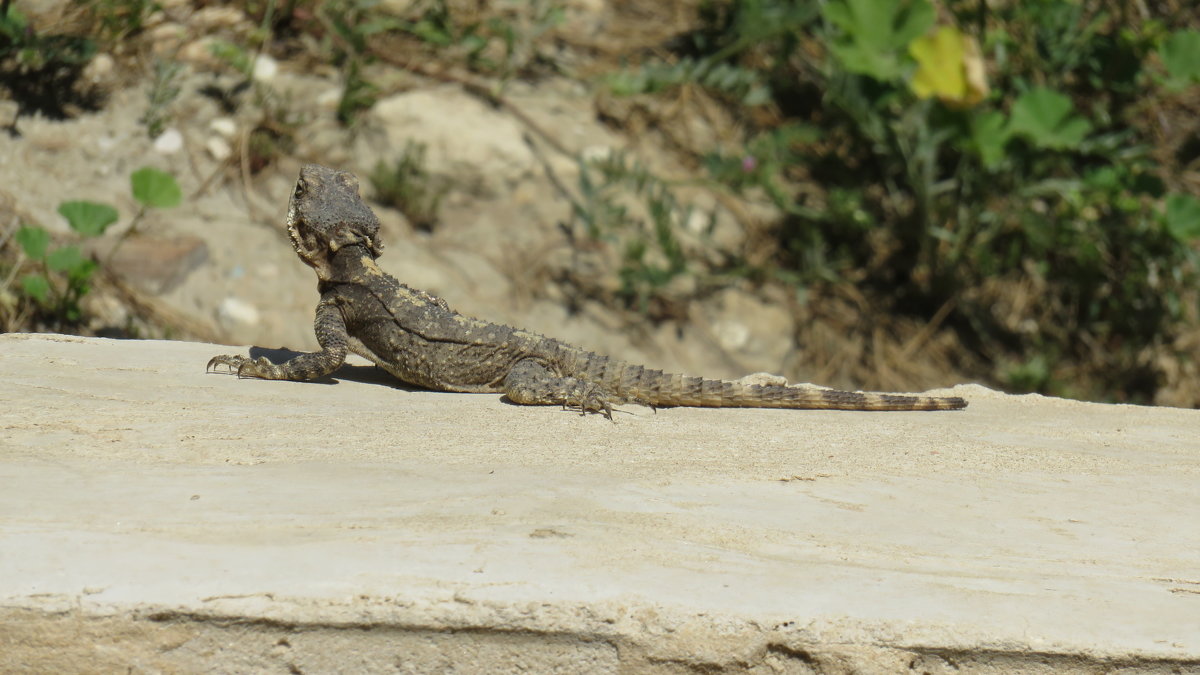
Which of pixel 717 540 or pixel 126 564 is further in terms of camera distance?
pixel 717 540

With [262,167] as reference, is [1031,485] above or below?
below

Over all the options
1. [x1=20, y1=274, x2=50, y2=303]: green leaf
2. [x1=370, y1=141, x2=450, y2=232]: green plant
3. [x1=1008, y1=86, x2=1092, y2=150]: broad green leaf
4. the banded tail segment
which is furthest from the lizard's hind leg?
[x1=1008, y1=86, x2=1092, y2=150]: broad green leaf

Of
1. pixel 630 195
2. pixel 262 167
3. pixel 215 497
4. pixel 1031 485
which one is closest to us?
pixel 215 497

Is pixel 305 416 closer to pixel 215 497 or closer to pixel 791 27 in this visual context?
pixel 215 497

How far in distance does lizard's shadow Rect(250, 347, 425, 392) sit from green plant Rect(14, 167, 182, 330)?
193cm

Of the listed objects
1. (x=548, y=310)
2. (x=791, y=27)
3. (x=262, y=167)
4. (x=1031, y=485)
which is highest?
(x=791, y=27)

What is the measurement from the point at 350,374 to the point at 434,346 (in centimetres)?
70

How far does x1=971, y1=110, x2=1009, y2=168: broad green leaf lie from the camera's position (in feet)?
28.6

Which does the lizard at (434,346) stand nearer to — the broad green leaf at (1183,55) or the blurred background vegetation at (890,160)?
the blurred background vegetation at (890,160)

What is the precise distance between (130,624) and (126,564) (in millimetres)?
147

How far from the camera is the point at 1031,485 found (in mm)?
4105

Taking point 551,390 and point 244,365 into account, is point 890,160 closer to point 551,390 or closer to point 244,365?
point 551,390

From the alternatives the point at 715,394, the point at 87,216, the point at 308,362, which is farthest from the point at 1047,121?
the point at 87,216

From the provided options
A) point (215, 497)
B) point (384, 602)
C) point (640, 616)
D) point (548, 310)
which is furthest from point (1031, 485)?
point (548, 310)
